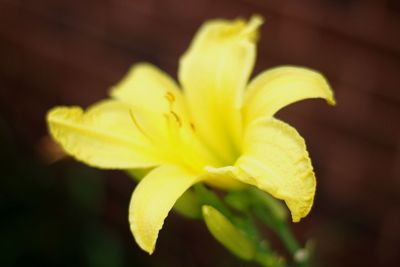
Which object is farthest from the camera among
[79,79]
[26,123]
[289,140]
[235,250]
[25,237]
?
[26,123]

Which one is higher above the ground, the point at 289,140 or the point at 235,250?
the point at 289,140

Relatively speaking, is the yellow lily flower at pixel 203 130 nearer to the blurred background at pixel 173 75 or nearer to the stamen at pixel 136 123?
the stamen at pixel 136 123

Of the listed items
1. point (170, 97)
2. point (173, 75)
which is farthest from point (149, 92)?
point (173, 75)

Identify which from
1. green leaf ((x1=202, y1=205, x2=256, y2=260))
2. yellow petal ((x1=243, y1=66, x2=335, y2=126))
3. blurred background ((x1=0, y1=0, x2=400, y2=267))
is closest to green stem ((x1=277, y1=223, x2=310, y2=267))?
green leaf ((x1=202, y1=205, x2=256, y2=260))

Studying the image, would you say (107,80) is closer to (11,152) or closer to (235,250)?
(11,152)

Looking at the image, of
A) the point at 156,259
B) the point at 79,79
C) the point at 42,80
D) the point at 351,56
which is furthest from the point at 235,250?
the point at 42,80

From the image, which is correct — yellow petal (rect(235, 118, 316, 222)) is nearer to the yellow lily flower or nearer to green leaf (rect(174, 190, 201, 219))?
the yellow lily flower

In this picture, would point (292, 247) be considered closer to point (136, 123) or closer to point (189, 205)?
point (189, 205)
